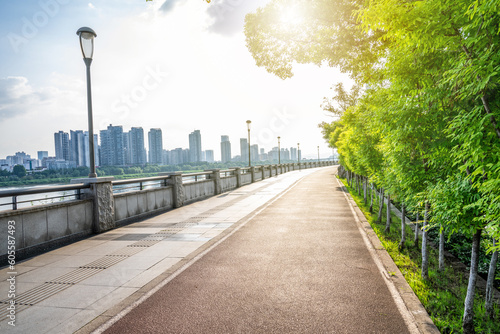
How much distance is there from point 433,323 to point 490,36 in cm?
355

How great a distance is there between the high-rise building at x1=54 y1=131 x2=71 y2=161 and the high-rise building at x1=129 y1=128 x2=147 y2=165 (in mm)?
14017

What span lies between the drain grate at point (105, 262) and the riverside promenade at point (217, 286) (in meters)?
0.03

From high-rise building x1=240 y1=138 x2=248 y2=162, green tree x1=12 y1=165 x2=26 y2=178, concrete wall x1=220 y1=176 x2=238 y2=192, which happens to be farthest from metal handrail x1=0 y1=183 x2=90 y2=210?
high-rise building x1=240 y1=138 x2=248 y2=162

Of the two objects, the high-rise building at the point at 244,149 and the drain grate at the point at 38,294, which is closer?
the drain grate at the point at 38,294

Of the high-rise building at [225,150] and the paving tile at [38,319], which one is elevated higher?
the high-rise building at [225,150]

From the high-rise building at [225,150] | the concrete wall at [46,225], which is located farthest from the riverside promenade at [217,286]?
the high-rise building at [225,150]

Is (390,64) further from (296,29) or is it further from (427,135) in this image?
A: (296,29)

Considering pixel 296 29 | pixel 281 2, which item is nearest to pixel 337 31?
pixel 296 29

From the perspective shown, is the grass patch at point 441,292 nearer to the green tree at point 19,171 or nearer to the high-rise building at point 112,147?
the green tree at point 19,171

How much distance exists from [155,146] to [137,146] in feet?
83.6

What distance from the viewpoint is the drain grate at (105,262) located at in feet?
19.5

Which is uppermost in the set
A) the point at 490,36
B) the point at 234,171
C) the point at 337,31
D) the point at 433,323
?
the point at 337,31

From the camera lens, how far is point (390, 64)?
5.01 meters

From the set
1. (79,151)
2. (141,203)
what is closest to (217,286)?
(141,203)
